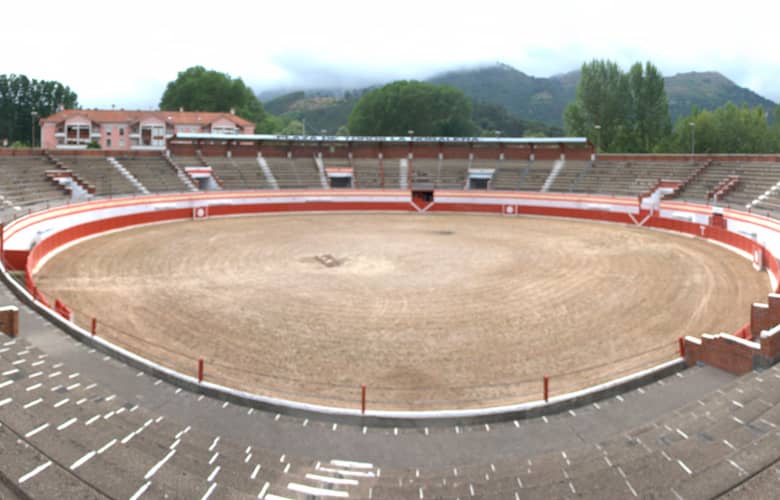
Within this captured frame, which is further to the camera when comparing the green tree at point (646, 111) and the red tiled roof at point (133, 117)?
the red tiled roof at point (133, 117)

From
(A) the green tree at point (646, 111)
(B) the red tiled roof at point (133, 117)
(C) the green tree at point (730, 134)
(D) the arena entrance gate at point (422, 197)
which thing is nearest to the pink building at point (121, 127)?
(B) the red tiled roof at point (133, 117)

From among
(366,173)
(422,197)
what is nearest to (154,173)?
(366,173)

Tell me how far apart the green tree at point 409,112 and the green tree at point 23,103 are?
77.3 meters

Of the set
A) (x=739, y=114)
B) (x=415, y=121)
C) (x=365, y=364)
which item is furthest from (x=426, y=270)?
(x=415, y=121)

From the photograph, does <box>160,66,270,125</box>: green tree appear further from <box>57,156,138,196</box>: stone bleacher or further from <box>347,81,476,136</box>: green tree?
<box>57,156,138,196</box>: stone bleacher

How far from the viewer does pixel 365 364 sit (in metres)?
16.8

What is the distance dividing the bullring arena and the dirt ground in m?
0.13

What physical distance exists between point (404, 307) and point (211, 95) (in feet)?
435

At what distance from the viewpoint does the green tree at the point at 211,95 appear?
13988cm

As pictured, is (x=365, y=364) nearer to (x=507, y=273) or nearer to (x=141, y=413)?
(x=141, y=413)

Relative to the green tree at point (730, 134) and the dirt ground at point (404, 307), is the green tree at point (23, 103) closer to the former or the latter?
the dirt ground at point (404, 307)

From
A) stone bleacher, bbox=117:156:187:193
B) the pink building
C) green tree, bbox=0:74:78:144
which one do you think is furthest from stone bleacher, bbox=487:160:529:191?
green tree, bbox=0:74:78:144

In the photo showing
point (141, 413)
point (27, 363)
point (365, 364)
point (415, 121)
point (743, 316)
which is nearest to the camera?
point (141, 413)

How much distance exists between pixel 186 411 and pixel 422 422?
536 cm
